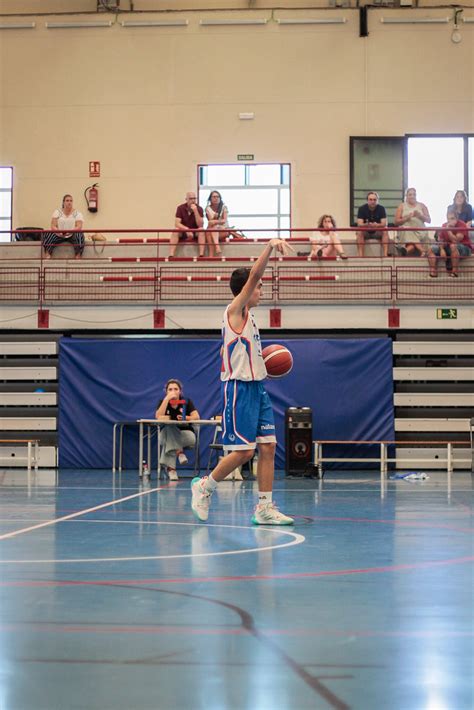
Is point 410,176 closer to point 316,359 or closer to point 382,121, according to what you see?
point 382,121

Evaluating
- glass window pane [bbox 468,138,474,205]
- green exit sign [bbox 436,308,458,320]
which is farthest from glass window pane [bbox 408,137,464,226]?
green exit sign [bbox 436,308,458,320]

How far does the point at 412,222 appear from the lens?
18.7 m

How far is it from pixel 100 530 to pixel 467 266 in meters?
11.9

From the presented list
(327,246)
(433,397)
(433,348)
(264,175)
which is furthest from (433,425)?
(264,175)

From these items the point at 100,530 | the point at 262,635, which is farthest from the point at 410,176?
the point at 262,635

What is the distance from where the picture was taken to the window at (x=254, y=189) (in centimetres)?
2081

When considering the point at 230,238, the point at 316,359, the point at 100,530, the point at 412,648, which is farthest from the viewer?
the point at 230,238

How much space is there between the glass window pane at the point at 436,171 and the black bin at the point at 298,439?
244 inches

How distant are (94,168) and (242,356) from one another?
14.4 metres

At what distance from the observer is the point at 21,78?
21250 millimetres

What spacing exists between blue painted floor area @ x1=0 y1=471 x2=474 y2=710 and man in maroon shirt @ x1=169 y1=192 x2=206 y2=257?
10798mm

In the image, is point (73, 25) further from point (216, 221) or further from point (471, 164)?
point (471, 164)

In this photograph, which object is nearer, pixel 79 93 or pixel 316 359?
pixel 316 359

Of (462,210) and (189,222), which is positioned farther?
(189,222)
